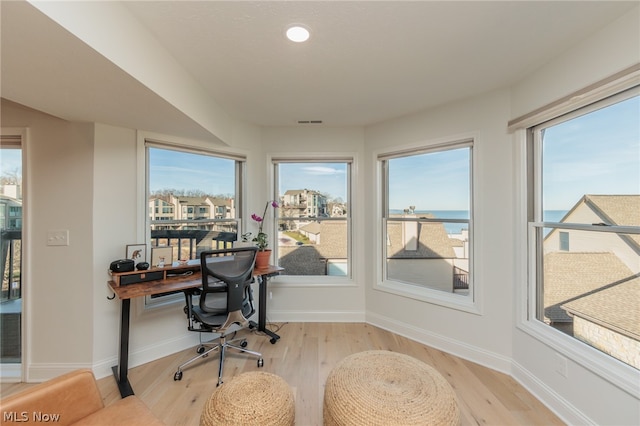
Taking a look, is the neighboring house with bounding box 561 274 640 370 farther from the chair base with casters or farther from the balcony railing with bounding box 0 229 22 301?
the balcony railing with bounding box 0 229 22 301

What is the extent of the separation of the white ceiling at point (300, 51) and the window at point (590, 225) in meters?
0.56

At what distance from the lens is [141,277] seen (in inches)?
82.4

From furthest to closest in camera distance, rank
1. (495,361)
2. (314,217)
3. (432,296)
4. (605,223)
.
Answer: (314,217), (432,296), (495,361), (605,223)

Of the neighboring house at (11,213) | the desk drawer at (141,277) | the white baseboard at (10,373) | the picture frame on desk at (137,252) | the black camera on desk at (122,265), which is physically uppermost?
the neighboring house at (11,213)

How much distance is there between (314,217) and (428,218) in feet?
4.46

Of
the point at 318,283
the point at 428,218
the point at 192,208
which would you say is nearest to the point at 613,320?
the point at 428,218

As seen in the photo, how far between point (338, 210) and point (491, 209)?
165 cm

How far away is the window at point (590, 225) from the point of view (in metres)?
1.46

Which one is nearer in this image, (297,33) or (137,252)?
(297,33)

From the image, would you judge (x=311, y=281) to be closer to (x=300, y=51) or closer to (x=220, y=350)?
(x=220, y=350)

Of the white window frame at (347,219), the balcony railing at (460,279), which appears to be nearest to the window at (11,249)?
the white window frame at (347,219)

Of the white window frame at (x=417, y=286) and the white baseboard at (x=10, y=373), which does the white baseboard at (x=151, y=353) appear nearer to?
the white baseboard at (x=10, y=373)

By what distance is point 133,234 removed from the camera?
229 centimetres

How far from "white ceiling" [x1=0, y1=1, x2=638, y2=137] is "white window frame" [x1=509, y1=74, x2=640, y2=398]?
→ 36 centimetres
